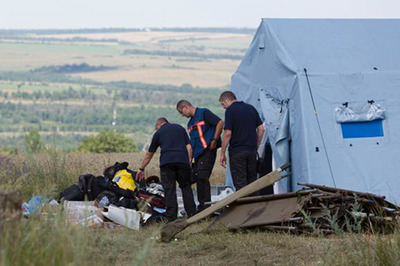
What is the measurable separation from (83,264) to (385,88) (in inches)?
346

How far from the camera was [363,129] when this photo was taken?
537 inches

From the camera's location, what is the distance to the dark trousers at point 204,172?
13.3 meters

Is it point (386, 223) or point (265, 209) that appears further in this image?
point (265, 209)

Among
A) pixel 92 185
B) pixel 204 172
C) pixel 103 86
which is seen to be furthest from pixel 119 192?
pixel 103 86

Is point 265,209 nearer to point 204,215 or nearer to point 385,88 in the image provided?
point 204,215

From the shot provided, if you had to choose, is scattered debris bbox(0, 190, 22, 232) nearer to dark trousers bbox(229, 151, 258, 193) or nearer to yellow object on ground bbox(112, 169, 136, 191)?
dark trousers bbox(229, 151, 258, 193)

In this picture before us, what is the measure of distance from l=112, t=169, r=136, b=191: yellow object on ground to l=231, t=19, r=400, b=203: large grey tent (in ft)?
7.53

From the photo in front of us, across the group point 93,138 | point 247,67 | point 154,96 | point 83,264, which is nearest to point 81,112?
point 154,96

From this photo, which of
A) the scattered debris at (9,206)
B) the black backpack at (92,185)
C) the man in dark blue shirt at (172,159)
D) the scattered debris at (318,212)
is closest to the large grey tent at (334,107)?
the man in dark blue shirt at (172,159)

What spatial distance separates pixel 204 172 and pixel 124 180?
3.83 ft

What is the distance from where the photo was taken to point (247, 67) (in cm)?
1591

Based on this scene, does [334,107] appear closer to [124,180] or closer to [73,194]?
[124,180]

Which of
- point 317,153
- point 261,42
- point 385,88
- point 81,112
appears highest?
point 81,112

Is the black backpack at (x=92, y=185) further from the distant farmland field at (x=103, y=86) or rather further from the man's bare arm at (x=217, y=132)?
the distant farmland field at (x=103, y=86)
